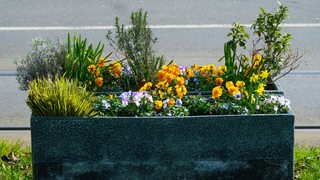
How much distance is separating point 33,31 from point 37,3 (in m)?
1.58

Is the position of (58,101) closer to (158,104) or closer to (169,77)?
(158,104)

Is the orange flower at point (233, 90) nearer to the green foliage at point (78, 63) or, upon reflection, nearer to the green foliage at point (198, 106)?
the green foliage at point (198, 106)

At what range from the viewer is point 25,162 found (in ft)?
23.4

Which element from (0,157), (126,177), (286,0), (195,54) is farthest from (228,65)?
(286,0)

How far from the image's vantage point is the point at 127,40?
710 cm

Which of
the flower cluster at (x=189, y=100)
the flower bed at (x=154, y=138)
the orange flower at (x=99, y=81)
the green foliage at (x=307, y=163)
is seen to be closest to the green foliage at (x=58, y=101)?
the flower bed at (x=154, y=138)

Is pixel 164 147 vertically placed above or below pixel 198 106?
below

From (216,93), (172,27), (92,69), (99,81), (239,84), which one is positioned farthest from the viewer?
(172,27)

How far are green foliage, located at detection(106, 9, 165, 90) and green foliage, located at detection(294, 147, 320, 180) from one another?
1.35m

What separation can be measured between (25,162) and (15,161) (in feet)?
0.37

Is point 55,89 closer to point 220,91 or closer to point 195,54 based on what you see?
point 220,91

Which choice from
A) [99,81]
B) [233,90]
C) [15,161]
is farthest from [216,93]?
[15,161]

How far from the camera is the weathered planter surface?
616 centimetres

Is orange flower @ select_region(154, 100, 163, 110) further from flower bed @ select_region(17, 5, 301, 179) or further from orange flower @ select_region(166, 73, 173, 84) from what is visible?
orange flower @ select_region(166, 73, 173, 84)
